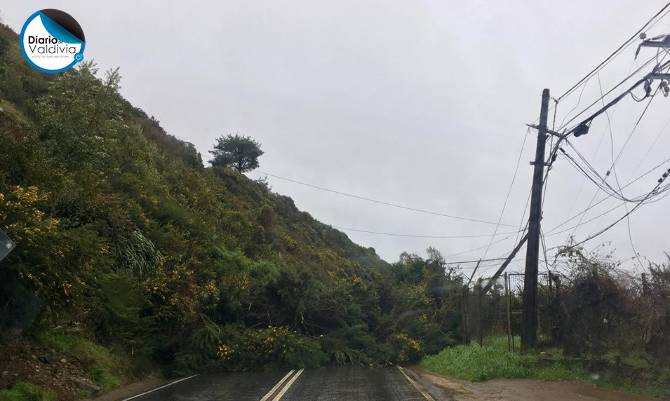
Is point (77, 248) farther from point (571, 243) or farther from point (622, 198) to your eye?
point (622, 198)

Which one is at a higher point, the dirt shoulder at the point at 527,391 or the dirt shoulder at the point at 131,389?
the dirt shoulder at the point at 527,391

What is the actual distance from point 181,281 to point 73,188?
534 centimetres

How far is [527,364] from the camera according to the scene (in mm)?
16750

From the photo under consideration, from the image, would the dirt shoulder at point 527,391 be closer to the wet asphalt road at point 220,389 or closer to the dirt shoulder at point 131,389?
the wet asphalt road at point 220,389

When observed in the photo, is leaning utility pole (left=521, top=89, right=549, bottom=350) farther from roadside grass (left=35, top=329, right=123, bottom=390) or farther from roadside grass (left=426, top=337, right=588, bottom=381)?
roadside grass (left=35, top=329, right=123, bottom=390)

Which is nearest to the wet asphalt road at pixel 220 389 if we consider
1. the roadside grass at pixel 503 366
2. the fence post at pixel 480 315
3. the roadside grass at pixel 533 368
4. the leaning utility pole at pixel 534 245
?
the roadside grass at pixel 503 366

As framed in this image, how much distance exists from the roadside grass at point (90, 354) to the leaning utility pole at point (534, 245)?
12.2m

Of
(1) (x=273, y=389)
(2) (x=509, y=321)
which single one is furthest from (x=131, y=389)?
(2) (x=509, y=321)

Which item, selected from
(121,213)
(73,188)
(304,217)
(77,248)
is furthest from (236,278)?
(304,217)

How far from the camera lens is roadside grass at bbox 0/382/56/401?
1048 centimetres

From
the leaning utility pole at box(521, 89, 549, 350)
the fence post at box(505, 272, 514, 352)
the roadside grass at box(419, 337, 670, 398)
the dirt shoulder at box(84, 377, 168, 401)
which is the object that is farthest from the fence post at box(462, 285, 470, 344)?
the dirt shoulder at box(84, 377, 168, 401)

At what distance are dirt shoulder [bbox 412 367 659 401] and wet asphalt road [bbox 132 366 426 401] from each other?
1.23 m

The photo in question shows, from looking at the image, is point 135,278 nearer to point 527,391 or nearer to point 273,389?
point 273,389

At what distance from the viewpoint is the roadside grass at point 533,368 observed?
13.1 metres
